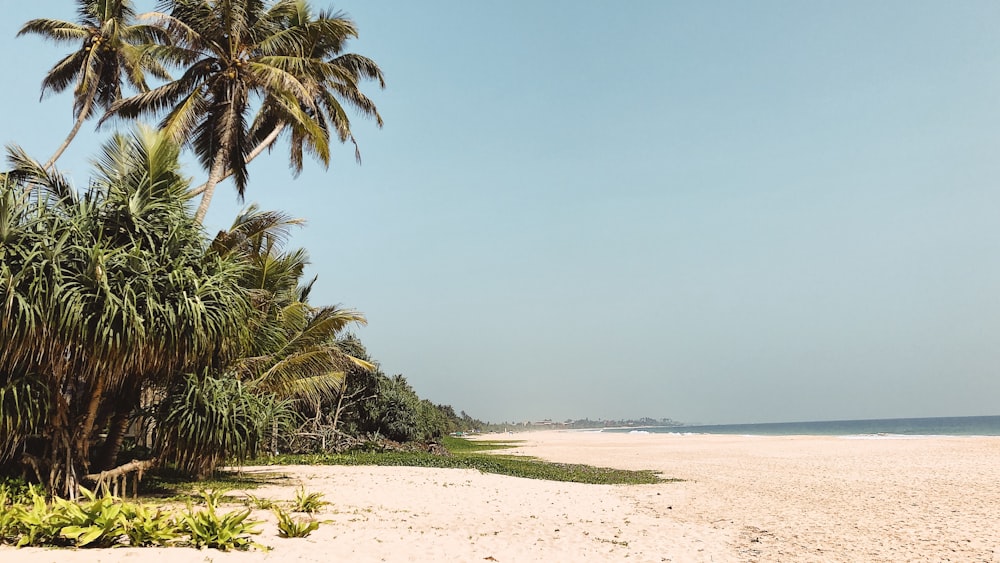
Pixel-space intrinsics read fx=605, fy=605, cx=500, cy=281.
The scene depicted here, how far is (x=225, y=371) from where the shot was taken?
11242mm

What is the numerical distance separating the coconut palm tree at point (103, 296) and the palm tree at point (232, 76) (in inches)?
169

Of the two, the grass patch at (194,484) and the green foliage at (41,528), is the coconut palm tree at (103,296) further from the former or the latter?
the green foliage at (41,528)

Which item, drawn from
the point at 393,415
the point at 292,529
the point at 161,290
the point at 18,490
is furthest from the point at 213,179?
the point at 393,415

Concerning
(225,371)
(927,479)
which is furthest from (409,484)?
(927,479)

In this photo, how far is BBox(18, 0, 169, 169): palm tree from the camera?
20.2 metres

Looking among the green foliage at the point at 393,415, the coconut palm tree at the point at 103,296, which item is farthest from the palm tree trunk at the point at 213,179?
the green foliage at the point at 393,415

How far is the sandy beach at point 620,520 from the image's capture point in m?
7.51

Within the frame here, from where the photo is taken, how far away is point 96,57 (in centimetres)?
2152

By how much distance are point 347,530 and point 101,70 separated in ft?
71.0

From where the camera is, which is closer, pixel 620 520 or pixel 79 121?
pixel 620 520

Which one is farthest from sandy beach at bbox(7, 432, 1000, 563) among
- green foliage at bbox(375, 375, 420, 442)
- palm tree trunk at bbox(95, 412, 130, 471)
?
green foliage at bbox(375, 375, 420, 442)

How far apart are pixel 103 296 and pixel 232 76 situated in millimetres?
9629

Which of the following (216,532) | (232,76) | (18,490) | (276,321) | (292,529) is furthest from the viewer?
(232,76)

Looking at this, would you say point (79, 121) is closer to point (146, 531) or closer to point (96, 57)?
point (96, 57)
